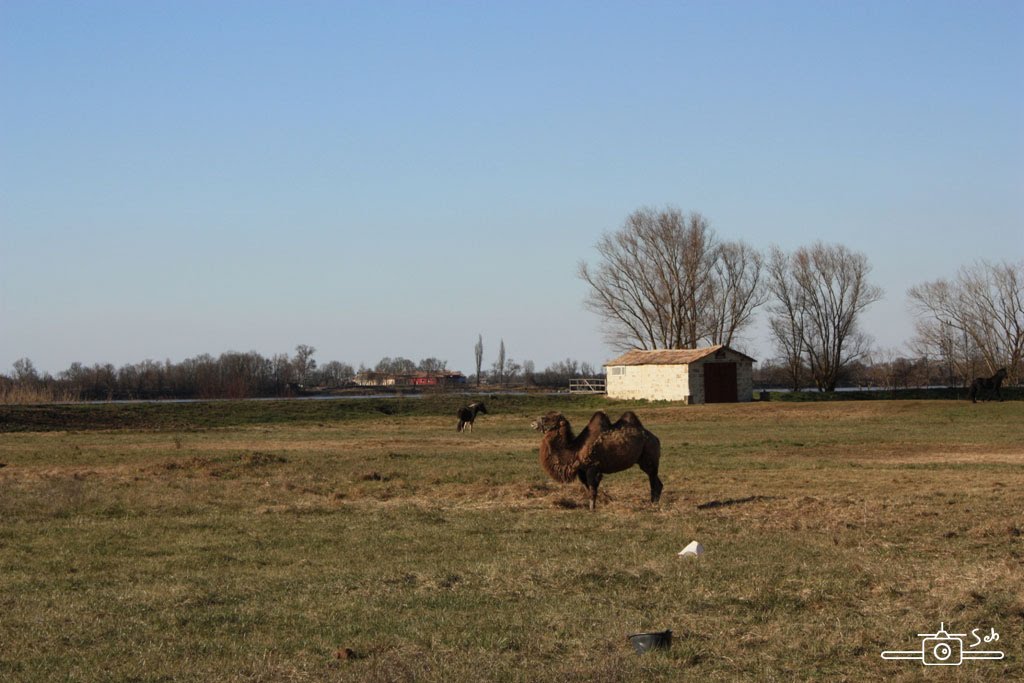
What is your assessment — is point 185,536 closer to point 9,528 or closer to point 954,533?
point 9,528

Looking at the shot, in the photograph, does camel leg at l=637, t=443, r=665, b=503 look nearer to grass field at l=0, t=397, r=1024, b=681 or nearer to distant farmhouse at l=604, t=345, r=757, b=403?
grass field at l=0, t=397, r=1024, b=681

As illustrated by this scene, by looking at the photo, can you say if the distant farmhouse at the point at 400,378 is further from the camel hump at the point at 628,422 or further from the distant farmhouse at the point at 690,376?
the camel hump at the point at 628,422

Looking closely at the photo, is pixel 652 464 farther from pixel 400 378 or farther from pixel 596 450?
pixel 400 378

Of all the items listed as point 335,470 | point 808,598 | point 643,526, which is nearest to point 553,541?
point 643,526

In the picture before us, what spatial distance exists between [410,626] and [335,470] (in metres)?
15.9

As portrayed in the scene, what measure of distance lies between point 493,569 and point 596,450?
6.31 m

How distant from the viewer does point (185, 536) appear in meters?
15.3

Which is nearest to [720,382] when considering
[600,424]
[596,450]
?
[600,424]

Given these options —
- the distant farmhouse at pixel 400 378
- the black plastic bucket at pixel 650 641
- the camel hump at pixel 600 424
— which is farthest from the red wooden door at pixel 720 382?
the black plastic bucket at pixel 650 641

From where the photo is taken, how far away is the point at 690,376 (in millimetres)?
66438

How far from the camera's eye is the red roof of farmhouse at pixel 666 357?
67062 millimetres

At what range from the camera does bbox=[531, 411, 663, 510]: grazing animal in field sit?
18406 millimetres

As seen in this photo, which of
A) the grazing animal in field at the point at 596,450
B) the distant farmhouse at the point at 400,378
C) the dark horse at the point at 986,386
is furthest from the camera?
the distant farmhouse at the point at 400,378

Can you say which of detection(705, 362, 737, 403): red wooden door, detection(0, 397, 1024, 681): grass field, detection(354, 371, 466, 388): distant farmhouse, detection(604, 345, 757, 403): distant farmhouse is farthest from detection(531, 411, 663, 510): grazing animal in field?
detection(354, 371, 466, 388): distant farmhouse
